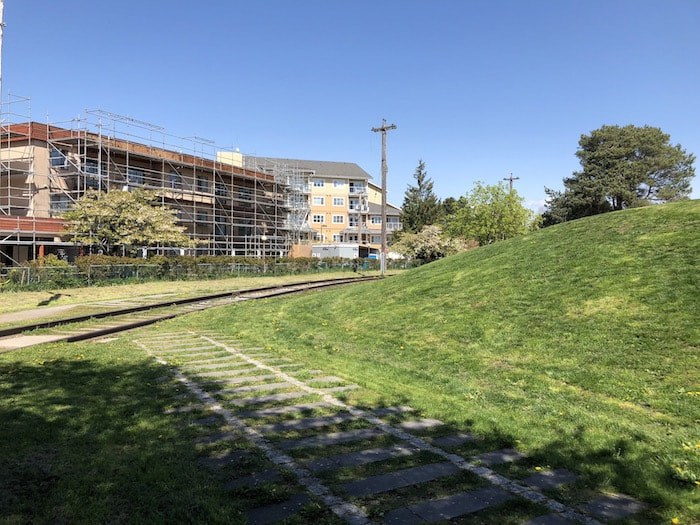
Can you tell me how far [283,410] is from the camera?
6.11 metres

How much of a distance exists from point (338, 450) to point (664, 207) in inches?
583

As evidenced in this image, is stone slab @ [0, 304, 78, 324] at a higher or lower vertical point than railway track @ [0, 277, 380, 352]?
higher

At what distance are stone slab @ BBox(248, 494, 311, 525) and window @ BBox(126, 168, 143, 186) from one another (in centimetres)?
4223

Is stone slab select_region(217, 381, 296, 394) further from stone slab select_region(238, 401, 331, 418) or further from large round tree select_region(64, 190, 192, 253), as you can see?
large round tree select_region(64, 190, 192, 253)

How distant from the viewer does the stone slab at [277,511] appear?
3.44 meters

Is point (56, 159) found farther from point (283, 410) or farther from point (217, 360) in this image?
point (283, 410)

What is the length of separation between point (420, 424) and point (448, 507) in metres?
2.00

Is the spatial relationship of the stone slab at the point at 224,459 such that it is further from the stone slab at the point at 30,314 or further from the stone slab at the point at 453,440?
the stone slab at the point at 30,314

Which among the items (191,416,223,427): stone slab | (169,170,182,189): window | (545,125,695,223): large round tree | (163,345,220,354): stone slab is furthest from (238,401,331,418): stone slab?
(545,125,695,223): large round tree

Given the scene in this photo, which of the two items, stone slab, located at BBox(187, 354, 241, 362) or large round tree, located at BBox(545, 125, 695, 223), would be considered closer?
stone slab, located at BBox(187, 354, 241, 362)

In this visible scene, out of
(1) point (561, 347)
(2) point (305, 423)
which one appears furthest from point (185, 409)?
(1) point (561, 347)

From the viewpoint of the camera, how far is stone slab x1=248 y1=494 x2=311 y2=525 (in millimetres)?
3443

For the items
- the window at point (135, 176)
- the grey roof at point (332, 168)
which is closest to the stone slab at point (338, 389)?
the window at point (135, 176)

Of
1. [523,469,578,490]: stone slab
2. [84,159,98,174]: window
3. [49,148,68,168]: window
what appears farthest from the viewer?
[84,159,98,174]: window
